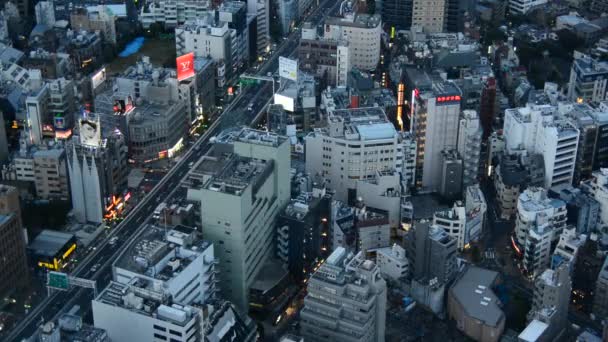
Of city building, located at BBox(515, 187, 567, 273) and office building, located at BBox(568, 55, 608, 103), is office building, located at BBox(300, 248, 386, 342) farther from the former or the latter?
office building, located at BBox(568, 55, 608, 103)

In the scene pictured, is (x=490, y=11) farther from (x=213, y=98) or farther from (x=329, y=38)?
(x=213, y=98)

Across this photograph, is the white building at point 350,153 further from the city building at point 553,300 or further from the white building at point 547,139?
the city building at point 553,300

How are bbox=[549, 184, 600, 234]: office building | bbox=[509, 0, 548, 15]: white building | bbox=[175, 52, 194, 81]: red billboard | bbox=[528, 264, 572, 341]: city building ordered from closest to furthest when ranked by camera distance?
1. bbox=[528, 264, 572, 341]: city building
2. bbox=[549, 184, 600, 234]: office building
3. bbox=[175, 52, 194, 81]: red billboard
4. bbox=[509, 0, 548, 15]: white building

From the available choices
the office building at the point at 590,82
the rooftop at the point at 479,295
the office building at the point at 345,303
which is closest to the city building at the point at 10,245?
the office building at the point at 345,303

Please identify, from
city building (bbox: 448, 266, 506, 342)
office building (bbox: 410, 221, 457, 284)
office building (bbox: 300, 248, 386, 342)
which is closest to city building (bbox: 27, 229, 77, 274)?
office building (bbox: 300, 248, 386, 342)

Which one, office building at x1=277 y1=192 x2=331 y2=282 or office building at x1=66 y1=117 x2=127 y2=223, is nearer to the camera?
office building at x1=277 y1=192 x2=331 y2=282

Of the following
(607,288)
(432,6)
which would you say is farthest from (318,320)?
(432,6)

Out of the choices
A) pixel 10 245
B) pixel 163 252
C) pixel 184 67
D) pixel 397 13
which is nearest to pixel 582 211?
pixel 163 252

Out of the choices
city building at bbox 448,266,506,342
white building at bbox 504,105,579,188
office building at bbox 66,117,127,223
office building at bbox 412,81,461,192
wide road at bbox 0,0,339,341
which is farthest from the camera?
office building at bbox 412,81,461,192

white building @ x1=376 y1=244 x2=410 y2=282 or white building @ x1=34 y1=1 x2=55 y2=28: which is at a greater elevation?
white building @ x1=34 y1=1 x2=55 y2=28
